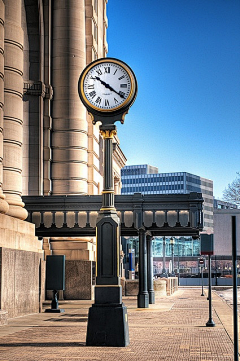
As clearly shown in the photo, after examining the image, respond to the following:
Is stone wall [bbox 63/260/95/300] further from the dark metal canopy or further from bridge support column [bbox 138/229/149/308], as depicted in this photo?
bridge support column [bbox 138/229/149/308]

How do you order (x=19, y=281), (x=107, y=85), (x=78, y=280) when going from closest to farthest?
(x=107, y=85) < (x=19, y=281) < (x=78, y=280)

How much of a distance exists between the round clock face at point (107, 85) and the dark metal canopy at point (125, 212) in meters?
13.8

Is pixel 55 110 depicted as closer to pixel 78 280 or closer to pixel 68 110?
pixel 68 110

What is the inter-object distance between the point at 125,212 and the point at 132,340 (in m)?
14.7

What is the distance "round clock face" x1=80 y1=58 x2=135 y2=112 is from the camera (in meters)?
17.3

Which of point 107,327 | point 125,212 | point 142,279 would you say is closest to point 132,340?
point 107,327

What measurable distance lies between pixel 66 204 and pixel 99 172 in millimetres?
18779

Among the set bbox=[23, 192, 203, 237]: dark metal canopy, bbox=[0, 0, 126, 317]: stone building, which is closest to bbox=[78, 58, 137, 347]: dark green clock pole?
bbox=[23, 192, 203, 237]: dark metal canopy

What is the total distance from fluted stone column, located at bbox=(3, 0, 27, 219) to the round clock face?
10.9m

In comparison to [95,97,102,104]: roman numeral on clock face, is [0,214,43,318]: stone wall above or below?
below

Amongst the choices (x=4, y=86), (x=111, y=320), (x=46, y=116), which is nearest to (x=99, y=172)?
(x=46, y=116)

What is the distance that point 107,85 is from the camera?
17.4 m

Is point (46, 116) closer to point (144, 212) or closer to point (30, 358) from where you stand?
point (144, 212)

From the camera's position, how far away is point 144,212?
3155 cm
